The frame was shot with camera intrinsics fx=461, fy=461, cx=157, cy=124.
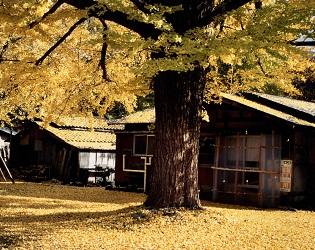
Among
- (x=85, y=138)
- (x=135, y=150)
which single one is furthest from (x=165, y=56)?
(x=85, y=138)

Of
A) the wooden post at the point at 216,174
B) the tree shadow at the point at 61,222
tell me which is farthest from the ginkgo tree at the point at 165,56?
the wooden post at the point at 216,174

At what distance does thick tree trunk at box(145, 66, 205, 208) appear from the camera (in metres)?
12.2

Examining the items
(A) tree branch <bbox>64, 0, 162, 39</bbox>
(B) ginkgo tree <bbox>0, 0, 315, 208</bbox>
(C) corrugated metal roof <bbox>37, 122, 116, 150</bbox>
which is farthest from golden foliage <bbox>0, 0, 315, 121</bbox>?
(C) corrugated metal roof <bbox>37, 122, 116, 150</bbox>

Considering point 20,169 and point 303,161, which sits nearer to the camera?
point 303,161

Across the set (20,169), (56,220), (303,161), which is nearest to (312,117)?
(303,161)

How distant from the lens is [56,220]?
40.3 feet

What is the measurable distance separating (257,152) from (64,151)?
51.8 ft

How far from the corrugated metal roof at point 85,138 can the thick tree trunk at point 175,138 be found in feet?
60.4

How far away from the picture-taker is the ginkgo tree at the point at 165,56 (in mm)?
9547

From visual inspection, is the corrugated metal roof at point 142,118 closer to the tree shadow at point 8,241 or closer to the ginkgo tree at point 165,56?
the ginkgo tree at point 165,56

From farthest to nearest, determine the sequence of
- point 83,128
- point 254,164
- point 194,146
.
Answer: point 83,128 → point 254,164 → point 194,146

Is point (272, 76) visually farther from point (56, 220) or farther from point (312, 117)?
point (56, 220)

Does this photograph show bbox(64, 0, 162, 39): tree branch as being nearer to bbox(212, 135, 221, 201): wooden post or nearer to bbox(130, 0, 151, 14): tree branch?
bbox(130, 0, 151, 14): tree branch

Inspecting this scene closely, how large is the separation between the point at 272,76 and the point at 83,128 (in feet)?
61.1
